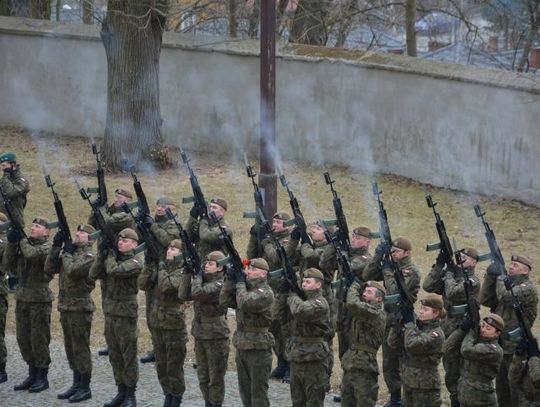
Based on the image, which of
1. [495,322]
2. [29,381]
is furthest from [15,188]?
[495,322]

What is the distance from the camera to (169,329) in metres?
11.6

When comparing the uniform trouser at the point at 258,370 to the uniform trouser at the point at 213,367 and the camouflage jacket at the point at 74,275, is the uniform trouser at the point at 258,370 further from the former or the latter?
the camouflage jacket at the point at 74,275

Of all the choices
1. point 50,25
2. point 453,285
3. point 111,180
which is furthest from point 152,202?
point 453,285

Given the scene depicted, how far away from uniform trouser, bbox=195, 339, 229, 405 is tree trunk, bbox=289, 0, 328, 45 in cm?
1377

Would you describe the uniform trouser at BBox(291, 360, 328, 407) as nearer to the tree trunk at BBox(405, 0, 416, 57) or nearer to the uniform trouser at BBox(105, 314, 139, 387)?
the uniform trouser at BBox(105, 314, 139, 387)

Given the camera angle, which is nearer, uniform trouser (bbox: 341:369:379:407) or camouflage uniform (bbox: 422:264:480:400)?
uniform trouser (bbox: 341:369:379:407)

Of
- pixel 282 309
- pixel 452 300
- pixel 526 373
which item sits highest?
pixel 452 300

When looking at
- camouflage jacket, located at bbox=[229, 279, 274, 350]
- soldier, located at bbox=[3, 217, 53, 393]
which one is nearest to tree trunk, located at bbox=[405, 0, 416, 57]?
soldier, located at bbox=[3, 217, 53, 393]

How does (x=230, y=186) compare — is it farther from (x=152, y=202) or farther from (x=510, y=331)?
(x=510, y=331)

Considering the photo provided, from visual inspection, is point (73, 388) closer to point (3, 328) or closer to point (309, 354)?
point (3, 328)

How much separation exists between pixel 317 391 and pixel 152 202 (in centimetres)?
731

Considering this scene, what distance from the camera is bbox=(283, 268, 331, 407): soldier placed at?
35.6ft

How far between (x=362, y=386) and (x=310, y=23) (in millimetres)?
15985

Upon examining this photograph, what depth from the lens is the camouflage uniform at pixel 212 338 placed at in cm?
1131
